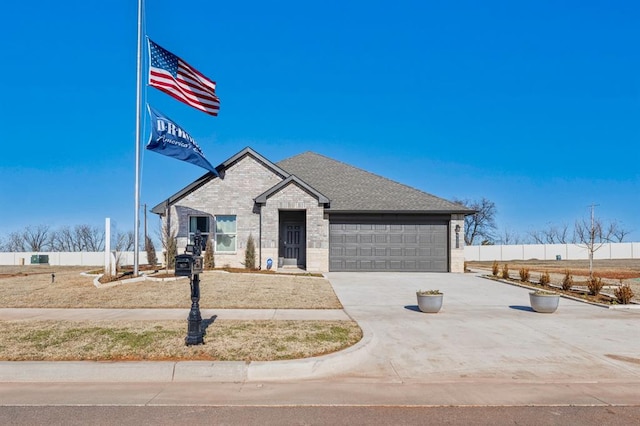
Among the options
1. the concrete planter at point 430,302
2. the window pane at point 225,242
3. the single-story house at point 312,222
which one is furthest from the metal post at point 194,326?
the window pane at point 225,242

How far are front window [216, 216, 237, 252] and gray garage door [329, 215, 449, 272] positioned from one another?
5.19 metres

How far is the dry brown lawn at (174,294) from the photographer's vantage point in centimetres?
1178

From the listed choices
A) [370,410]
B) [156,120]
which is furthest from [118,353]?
[156,120]

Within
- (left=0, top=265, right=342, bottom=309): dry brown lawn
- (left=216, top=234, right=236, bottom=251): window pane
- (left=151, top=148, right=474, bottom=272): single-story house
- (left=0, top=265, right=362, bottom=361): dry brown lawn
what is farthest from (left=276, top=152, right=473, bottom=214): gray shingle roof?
A: (left=0, top=265, right=362, bottom=361): dry brown lawn

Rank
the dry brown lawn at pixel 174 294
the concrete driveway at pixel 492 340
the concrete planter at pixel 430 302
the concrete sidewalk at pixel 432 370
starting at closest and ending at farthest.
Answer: the concrete sidewalk at pixel 432 370, the concrete driveway at pixel 492 340, the concrete planter at pixel 430 302, the dry brown lawn at pixel 174 294

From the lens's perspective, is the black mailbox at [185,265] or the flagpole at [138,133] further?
the flagpole at [138,133]

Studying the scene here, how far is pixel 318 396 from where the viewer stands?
549cm

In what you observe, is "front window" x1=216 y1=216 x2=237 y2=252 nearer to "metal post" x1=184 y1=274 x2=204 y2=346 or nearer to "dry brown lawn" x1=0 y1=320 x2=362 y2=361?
"dry brown lawn" x1=0 y1=320 x2=362 y2=361

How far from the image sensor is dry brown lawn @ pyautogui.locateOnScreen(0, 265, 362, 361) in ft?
22.5

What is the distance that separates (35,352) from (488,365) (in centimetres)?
741

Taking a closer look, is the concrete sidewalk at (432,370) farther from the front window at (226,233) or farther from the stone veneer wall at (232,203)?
the front window at (226,233)

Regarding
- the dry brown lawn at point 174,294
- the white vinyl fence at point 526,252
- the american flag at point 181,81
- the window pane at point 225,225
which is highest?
the american flag at point 181,81

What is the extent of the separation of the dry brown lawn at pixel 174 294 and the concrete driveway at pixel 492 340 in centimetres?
159

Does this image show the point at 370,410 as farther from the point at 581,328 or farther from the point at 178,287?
the point at 178,287
